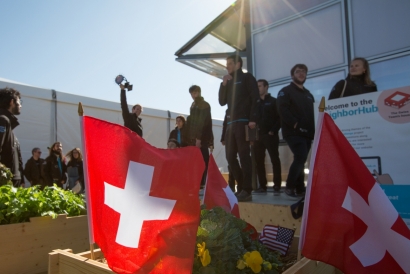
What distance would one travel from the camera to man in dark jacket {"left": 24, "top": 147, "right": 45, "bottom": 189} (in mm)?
8008

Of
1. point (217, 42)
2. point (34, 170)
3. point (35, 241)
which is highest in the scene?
point (217, 42)

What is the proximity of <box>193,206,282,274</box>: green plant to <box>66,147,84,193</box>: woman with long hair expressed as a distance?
741 centimetres

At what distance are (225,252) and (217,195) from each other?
1138 millimetres

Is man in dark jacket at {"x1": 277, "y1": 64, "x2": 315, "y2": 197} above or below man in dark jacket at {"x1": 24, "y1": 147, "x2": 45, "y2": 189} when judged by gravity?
above

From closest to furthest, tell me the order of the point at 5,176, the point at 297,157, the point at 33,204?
the point at 33,204, the point at 5,176, the point at 297,157

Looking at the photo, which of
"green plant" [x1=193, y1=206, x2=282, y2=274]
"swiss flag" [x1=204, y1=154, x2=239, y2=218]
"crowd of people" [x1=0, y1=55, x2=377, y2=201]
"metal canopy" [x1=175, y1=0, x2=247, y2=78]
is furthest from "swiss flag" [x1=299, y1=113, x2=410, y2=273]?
"metal canopy" [x1=175, y1=0, x2=247, y2=78]

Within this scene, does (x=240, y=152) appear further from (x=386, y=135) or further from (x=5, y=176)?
(x=5, y=176)

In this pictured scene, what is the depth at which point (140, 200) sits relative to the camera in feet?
5.78

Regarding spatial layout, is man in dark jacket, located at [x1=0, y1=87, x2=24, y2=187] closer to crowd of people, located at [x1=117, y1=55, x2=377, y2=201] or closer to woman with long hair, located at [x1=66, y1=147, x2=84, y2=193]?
crowd of people, located at [x1=117, y1=55, x2=377, y2=201]

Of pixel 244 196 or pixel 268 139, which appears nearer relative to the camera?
pixel 244 196

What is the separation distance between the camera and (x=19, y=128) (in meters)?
8.47

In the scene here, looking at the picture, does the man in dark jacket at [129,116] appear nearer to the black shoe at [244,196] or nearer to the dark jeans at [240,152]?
the dark jeans at [240,152]

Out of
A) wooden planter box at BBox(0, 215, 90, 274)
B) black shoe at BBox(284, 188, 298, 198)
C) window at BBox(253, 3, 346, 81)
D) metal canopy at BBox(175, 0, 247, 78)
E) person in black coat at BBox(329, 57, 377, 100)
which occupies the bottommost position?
wooden planter box at BBox(0, 215, 90, 274)

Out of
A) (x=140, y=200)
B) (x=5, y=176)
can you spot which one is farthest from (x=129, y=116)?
(x=140, y=200)
